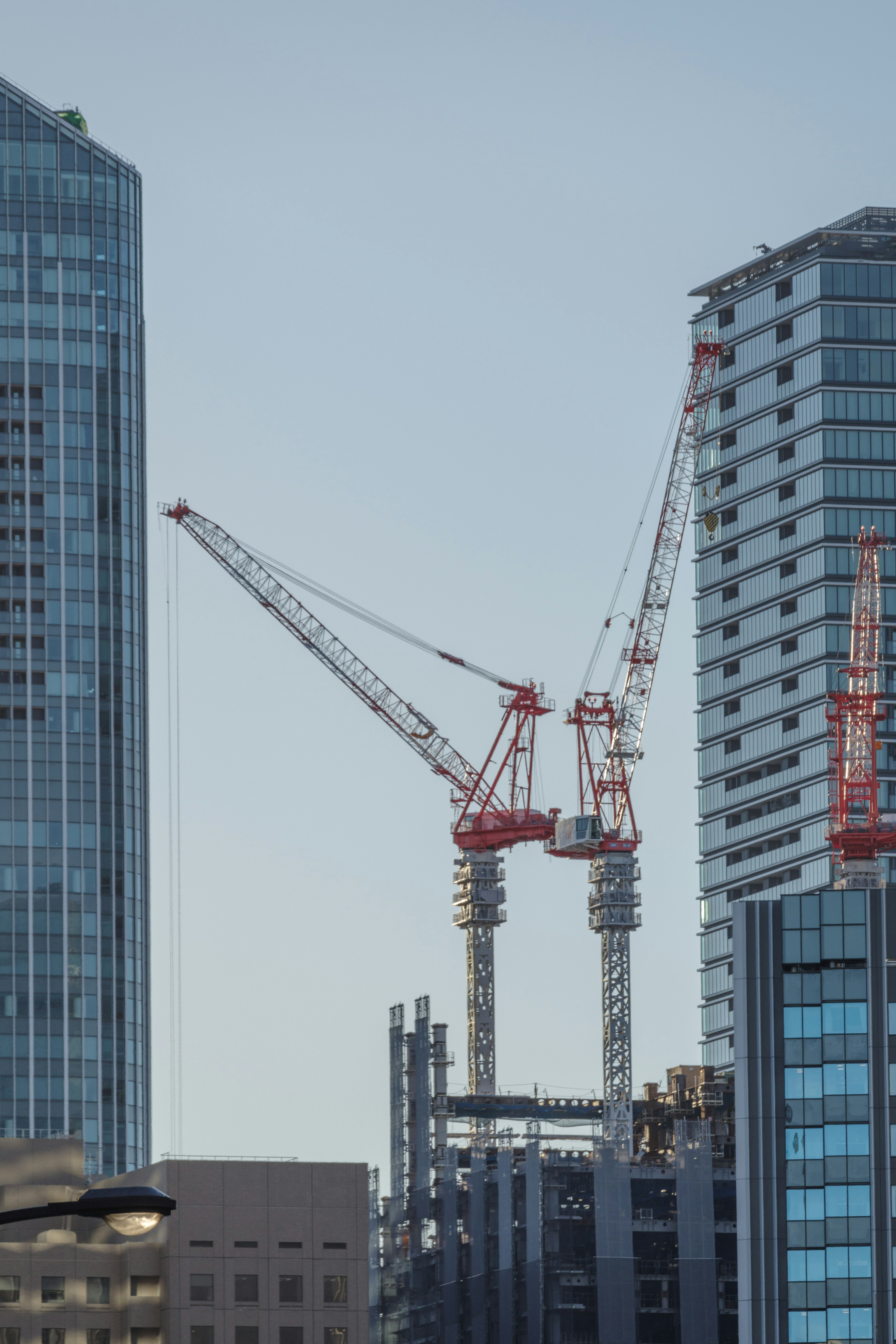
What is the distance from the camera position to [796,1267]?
14200 centimetres

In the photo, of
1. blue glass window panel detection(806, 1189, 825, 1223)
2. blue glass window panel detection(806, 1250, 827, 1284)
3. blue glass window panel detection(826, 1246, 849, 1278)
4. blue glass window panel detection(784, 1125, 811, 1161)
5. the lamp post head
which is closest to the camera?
the lamp post head

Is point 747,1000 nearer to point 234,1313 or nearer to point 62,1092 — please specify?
point 234,1313

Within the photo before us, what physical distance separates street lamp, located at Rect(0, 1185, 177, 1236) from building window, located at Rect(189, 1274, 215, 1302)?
99.8 metres

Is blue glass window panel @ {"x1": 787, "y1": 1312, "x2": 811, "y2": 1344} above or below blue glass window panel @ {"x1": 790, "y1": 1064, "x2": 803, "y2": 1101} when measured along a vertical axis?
below

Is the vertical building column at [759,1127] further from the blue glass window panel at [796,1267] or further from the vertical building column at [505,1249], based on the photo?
the vertical building column at [505,1249]

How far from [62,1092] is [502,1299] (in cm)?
3441

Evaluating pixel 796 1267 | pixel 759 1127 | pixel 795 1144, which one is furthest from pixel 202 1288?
pixel 795 1144

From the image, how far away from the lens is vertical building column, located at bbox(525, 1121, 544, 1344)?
637 feet

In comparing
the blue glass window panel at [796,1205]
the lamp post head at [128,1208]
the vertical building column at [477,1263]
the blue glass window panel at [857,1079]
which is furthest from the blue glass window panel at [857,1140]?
the lamp post head at [128,1208]

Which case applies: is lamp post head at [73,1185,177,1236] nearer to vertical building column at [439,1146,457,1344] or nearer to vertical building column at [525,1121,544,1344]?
vertical building column at [525,1121,544,1344]

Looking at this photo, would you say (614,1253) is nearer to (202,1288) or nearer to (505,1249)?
(505,1249)

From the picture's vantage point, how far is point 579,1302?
196625 millimetres

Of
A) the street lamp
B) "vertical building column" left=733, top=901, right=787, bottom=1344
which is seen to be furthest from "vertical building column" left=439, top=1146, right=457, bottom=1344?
the street lamp

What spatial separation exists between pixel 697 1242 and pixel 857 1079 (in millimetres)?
54843
